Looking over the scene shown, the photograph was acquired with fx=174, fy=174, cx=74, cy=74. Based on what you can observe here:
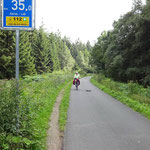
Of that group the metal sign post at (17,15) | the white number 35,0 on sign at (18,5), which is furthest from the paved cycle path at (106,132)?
the white number 35,0 on sign at (18,5)

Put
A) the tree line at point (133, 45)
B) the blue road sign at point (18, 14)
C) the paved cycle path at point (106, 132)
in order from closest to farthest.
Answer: the blue road sign at point (18, 14) < the paved cycle path at point (106, 132) < the tree line at point (133, 45)

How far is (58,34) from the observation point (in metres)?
84.9

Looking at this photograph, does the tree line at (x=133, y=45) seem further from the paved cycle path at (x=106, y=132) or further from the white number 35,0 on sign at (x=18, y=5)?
the white number 35,0 on sign at (x=18, y=5)

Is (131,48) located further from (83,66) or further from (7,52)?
(83,66)

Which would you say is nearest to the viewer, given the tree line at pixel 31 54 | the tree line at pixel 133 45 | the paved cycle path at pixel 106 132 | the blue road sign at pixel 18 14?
the blue road sign at pixel 18 14

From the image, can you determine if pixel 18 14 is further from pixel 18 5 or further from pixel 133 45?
pixel 133 45

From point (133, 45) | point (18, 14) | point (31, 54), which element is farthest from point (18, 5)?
point (31, 54)

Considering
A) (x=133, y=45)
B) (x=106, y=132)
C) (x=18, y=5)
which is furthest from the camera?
(x=133, y=45)

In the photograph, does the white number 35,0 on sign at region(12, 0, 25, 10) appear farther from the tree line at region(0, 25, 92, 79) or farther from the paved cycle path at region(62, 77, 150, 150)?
the tree line at region(0, 25, 92, 79)

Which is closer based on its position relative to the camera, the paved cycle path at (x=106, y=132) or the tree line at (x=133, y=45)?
the paved cycle path at (x=106, y=132)

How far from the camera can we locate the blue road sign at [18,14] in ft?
13.0

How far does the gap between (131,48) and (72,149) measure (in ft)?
83.4

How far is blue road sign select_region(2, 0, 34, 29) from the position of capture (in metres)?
3.96

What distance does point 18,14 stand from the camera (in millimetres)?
4008
